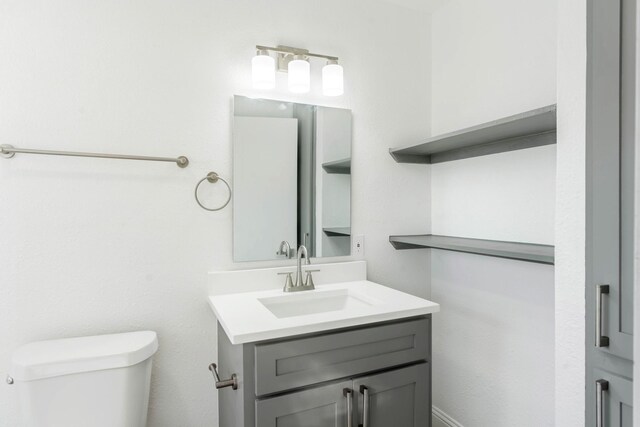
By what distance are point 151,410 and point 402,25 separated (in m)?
2.29

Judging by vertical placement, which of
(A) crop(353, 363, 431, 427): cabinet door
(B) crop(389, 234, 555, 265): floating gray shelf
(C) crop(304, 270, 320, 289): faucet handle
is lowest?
(A) crop(353, 363, 431, 427): cabinet door

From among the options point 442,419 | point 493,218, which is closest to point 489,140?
point 493,218

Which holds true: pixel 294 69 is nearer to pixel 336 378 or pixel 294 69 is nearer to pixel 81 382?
pixel 336 378

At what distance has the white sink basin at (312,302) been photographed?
159 cm

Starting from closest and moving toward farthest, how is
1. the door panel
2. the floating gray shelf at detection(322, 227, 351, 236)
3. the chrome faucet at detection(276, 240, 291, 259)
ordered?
the door panel
the chrome faucet at detection(276, 240, 291, 259)
the floating gray shelf at detection(322, 227, 351, 236)

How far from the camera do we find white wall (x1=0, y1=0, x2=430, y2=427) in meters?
1.36

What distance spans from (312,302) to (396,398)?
53 cm

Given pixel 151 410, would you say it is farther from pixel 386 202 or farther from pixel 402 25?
pixel 402 25

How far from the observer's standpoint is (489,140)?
66.4 inches

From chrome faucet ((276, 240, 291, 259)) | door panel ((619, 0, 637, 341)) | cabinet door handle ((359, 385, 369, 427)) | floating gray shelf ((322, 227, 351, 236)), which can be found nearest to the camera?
door panel ((619, 0, 637, 341))

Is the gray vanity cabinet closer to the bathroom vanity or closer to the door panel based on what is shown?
the bathroom vanity

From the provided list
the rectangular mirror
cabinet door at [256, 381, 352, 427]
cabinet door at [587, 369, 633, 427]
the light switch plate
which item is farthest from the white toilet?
cabinet door at [587, 369, 633, 427]

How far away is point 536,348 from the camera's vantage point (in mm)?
1528

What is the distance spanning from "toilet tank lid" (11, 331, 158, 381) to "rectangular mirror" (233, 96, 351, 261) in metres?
0.54
